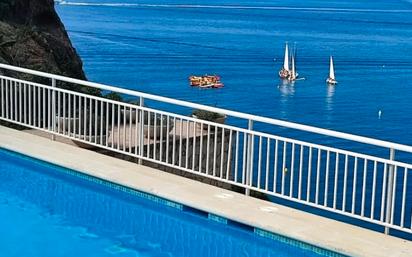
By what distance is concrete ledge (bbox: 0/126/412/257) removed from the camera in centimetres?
568

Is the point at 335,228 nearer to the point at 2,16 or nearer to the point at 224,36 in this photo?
the point at 2,16

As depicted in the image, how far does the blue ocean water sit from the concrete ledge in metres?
47.7

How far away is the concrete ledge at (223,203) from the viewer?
5684 millimetres

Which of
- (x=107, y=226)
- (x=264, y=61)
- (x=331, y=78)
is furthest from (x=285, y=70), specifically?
(x=107, y=226)

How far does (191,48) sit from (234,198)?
8947cm

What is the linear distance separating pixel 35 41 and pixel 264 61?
238 feet

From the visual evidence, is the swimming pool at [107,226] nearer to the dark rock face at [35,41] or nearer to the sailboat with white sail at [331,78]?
the dark rock face at [35,41]

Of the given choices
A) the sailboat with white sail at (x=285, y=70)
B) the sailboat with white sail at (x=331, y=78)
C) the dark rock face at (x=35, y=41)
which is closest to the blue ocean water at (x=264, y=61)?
the sailboat with white sail at (x=331, y=78)

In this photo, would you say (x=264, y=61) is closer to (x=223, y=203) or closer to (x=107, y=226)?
(x=223, y=203)

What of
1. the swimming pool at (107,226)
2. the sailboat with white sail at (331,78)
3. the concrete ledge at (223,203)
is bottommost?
the sailboat with white sail at (331,78)

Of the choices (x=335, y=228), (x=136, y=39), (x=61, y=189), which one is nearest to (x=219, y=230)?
(x=335, y=228)

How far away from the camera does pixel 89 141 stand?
8.70 meters

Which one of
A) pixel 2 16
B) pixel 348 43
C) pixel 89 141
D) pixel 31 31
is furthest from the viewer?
pixel 348 43

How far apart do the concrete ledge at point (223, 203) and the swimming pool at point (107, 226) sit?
8 cm
